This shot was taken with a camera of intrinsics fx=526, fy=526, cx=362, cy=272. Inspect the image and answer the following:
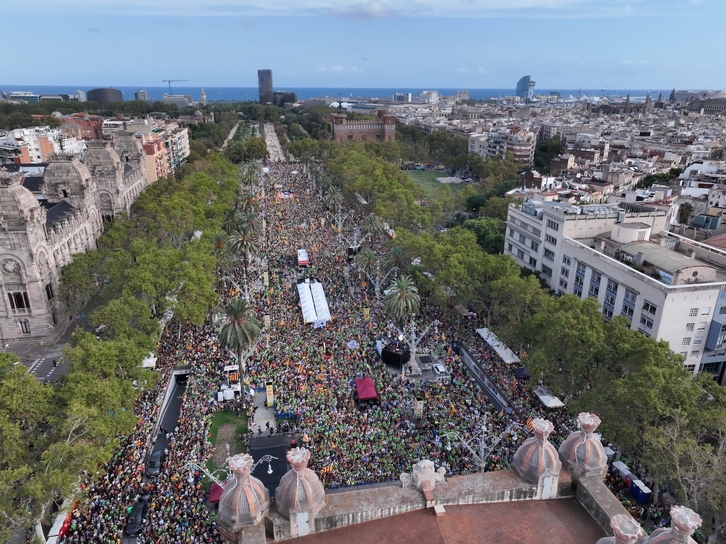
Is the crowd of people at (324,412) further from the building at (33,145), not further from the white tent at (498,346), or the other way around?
the building at (33,145)

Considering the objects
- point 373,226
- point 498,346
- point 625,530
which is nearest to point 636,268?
point 498,346

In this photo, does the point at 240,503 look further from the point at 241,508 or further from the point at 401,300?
the point at 401,300

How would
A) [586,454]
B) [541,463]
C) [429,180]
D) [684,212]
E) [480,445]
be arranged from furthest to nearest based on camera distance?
[429,180]
[684,212]
[480,445]
[586,454]
[541,463]

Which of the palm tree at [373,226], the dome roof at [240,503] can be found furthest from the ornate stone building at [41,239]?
the dome roof at [240,503]

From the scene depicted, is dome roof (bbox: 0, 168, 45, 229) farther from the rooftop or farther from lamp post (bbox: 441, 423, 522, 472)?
the rooftop

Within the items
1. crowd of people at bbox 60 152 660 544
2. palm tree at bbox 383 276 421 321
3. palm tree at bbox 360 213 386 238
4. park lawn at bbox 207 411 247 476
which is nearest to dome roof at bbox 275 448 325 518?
crowd of people at bbox 60 152 660 544
